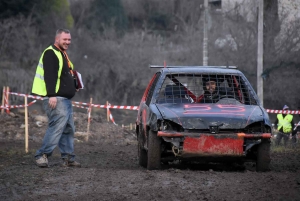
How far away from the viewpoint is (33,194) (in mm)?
8070

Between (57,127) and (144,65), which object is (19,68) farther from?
(57,127)

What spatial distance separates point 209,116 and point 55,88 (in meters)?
2.24

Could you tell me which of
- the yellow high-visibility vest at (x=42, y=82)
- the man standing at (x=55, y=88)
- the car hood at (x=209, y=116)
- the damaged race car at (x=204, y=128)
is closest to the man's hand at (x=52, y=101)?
the man standing at (x=55, y=88)

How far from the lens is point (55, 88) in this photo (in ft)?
34.9

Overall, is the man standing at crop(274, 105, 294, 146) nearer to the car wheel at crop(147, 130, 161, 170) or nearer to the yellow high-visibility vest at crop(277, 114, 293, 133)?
the yellow high-visibility vest at crop(277, 114, 293, 133)

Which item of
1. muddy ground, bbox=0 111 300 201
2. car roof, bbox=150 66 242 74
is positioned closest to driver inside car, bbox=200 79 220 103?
car roof, bbox=150 66 242 74

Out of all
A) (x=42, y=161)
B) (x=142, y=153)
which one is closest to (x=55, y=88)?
(x=42, y=161)

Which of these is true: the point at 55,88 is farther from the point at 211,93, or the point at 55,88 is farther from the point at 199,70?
the point at 211,93

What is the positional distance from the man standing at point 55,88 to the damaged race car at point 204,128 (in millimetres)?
1214

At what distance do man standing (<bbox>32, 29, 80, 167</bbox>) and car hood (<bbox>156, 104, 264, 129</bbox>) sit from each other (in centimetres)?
139

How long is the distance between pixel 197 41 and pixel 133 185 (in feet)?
124

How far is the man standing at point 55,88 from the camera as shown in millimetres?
10633

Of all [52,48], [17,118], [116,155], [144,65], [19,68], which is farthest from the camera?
[144,65]

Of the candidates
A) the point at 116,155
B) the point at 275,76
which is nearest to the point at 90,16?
the point at 275,76
